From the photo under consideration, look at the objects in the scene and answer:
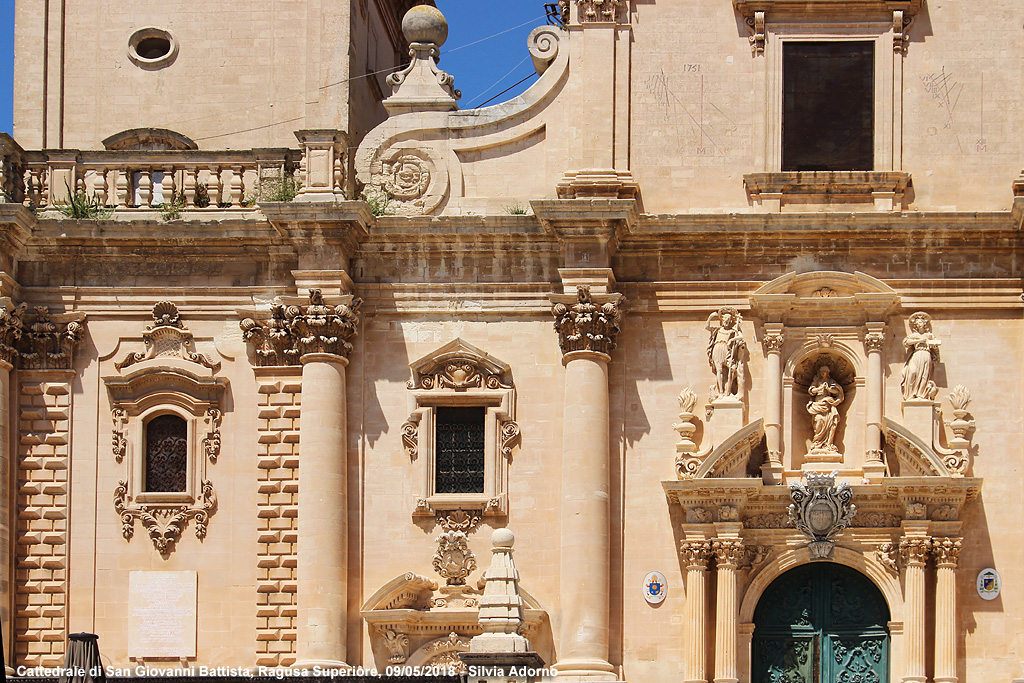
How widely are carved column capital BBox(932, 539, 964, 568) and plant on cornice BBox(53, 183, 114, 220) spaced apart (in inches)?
464

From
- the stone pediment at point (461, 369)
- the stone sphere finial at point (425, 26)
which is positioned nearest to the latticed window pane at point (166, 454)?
the stone pediment at point (461, 369)

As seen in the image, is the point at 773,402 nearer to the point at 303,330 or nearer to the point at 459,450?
the point at 459,450

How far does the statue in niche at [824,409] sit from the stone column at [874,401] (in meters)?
Answer: 0.42

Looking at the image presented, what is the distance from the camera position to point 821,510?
23703mm

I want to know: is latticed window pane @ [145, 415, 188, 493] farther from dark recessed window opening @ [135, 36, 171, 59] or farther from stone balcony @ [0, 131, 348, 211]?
dark recessed window opening @ [135, 36, 171, 59]

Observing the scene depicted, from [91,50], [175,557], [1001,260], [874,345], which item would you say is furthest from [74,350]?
[1001,260]

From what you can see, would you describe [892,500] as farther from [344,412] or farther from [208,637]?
[208,637]

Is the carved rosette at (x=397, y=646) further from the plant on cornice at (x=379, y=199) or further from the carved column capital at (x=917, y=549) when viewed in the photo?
the carved column capital at (x=917, y=549)

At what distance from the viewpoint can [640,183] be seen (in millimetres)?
25125

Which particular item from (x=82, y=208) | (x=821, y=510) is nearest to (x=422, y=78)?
(x=82, y=208)

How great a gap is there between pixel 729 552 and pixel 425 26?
834 centimetres

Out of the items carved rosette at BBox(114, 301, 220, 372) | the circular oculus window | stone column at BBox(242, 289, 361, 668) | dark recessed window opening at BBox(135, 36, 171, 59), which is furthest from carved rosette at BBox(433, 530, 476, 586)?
dark recessed window opening at BBox(135, 36, 171, 59)

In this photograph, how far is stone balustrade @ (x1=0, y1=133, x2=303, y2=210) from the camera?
83.6 feet

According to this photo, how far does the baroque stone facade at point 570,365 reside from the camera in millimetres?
23828
